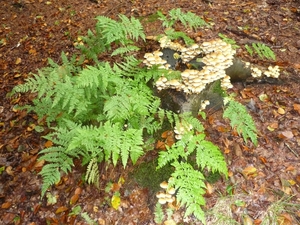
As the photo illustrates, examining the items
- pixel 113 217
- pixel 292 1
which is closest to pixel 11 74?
pixel 113 217

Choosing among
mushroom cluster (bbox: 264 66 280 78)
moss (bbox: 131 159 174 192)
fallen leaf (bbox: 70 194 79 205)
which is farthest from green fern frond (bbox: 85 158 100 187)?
mushroom cluster (bbox: 264 66 280 78)

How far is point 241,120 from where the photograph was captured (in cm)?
394

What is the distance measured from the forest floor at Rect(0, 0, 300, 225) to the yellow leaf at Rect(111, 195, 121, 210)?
61 mm

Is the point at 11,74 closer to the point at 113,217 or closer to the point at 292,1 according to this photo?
the point at 113,217

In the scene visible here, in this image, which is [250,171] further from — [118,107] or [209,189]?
[118,107]

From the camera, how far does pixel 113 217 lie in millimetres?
3779

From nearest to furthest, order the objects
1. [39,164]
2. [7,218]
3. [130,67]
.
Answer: [130,67] → [7,218] → [39,164]

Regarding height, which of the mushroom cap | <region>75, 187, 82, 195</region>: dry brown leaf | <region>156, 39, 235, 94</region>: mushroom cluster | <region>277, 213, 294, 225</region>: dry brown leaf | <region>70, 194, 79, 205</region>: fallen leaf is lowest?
<region>277, 213, 294, 225</region>: dry brown leaf

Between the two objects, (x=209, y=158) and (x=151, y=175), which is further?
(x=151, y=175)

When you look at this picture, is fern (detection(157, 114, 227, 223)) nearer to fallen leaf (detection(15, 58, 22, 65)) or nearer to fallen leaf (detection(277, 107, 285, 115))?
fallen leaf (detection(277, 107, 285, 115))

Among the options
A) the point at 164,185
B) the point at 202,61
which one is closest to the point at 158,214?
the point at 164,185

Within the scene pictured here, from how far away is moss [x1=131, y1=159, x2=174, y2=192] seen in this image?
147 inches

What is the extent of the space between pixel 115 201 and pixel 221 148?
176 centimetres

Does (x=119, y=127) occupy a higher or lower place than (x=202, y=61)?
lower
